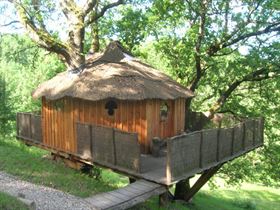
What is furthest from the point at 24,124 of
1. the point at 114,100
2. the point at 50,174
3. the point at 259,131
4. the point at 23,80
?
the point at 23,80

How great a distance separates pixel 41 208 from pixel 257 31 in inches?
447

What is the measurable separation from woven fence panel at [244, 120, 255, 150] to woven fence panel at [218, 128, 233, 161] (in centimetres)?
164

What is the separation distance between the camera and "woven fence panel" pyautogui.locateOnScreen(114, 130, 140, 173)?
12.0m

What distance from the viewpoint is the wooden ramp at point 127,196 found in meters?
10.2

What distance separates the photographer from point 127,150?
12.2 metres

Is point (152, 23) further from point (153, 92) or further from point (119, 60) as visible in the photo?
→ point (153, 92)

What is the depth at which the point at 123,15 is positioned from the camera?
20219 millimetres

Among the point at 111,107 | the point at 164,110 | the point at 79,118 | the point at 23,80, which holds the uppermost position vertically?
the point at 23,80

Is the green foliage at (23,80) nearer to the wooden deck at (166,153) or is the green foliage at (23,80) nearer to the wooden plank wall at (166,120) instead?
the wooden deck at (166,153)

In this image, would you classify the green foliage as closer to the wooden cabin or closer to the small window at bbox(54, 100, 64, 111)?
the small window at bbox(54, 100, 64, 111)

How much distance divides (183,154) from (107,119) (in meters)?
3.89

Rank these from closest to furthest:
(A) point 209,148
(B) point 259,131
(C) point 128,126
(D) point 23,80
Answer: (A) point 209,148, (C) point 128,126, (B) point 259,131, (D) point 23,80

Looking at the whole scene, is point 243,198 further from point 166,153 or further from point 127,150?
point 127,150

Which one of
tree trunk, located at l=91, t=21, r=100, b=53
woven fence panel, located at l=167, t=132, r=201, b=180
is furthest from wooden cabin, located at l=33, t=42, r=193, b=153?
tree trunk, located at l=91, t=21, r=100, b=53
